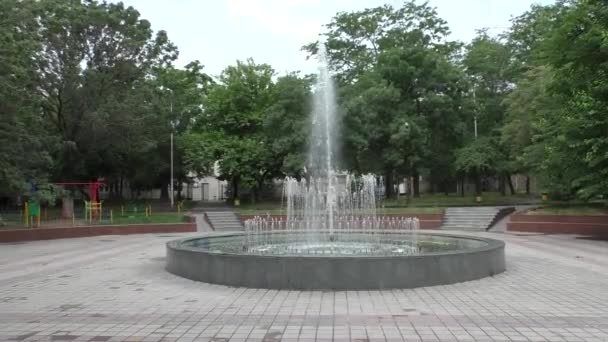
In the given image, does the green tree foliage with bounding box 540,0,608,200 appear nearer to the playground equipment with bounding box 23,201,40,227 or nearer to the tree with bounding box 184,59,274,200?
the tree with bounding box 184,59,274,200

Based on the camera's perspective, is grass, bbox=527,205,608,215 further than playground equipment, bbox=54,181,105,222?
No

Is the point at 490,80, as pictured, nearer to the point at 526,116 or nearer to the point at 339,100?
the point at 526,116

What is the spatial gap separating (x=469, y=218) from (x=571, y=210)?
4834 millimetres

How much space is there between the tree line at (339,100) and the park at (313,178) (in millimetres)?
130

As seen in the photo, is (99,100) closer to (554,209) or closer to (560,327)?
(554,209)

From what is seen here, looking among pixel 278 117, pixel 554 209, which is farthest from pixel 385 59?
pixel 554 209

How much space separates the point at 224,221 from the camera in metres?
29.8

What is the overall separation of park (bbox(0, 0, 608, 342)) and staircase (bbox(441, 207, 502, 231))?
0.40 feet

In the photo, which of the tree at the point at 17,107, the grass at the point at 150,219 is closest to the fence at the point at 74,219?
the grass at the point at 150,219

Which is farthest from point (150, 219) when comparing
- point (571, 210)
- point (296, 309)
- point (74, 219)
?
point (296, 309)

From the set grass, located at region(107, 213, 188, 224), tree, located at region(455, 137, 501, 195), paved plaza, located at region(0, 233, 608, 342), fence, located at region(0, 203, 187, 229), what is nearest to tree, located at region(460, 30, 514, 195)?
tree, located at region(455, 137, 501, 195)

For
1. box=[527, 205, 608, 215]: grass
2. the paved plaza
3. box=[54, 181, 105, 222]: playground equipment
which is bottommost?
the paved plaza

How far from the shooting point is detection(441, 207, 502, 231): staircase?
1034 inches

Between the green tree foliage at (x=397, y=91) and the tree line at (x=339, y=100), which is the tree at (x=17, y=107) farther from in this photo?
the green tree foliage at (x=397, y=91)
